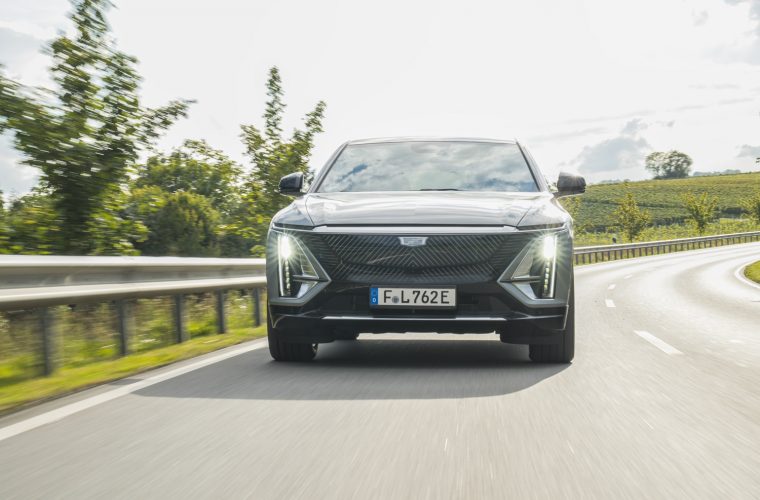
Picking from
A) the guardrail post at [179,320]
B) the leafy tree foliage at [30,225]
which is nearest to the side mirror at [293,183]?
the guardrail post at [179,320]

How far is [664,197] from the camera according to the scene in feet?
451

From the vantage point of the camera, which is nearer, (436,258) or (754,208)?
(436,258)

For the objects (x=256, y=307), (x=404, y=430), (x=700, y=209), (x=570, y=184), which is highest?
(x=700, y=209)

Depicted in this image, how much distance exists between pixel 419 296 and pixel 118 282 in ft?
8.51

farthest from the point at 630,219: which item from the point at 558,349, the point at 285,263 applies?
the point at 285,263

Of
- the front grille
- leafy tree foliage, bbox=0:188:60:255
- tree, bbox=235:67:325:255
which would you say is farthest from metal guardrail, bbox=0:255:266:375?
tree, bbox=235:67:325:255

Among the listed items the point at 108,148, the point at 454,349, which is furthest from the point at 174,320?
the point at 108,148

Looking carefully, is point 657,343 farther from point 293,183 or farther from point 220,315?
point 220,315

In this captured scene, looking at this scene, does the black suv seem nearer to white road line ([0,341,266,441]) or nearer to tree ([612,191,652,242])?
white road line ([0,341,266,441])

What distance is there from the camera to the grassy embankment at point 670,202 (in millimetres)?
113562

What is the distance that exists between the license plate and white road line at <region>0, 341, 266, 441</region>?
4.90 feet

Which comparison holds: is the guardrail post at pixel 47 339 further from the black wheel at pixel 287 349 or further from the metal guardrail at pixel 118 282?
the black wheel at pixel 287 349

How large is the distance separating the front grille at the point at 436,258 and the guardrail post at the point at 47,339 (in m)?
2.05

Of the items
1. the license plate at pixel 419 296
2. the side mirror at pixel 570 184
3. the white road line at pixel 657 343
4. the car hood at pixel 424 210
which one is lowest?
the white road line at pixel 657 343
